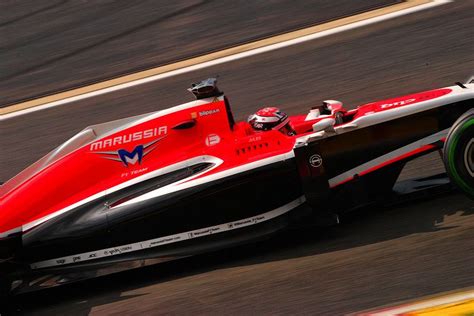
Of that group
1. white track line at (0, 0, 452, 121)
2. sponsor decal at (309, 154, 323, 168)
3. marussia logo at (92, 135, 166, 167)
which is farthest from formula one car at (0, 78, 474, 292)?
white track line at (0, 0, 452, 121)

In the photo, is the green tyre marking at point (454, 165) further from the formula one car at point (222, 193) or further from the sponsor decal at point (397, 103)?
the sponsor decal at point (397, 103)

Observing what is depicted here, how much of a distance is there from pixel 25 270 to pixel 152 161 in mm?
1446

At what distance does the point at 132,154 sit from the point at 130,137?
6.7 inches

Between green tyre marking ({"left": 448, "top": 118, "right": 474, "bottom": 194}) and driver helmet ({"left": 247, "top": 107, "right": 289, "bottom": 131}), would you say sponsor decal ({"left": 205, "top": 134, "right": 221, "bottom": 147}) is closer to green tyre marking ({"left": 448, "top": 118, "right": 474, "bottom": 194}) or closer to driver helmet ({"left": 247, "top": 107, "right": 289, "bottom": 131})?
driver helmet ({"left": 247, "top": 107, "right": 289, "bottom": 131})

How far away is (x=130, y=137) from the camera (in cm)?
720

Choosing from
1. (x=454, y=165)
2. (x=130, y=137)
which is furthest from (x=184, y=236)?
(x=454, y=165)

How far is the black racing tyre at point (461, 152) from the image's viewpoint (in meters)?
6.43

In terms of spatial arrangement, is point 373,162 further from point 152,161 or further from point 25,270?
point 25,270

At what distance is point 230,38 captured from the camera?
12844 mm

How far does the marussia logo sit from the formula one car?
117 millimetres

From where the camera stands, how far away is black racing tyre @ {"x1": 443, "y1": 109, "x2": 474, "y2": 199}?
6.43m

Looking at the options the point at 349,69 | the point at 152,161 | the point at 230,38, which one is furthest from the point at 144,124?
the point at 230,38

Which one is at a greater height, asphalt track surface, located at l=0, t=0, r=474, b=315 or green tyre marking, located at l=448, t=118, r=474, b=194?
green tyre marking, located at l=448, t=118, r=474, b=194

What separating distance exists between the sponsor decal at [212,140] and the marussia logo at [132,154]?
0.43 metres
